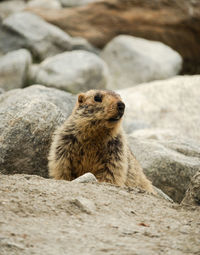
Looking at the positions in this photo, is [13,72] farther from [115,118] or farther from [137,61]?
[115,118]

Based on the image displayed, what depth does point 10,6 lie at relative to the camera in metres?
20.0

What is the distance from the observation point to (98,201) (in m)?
4.45

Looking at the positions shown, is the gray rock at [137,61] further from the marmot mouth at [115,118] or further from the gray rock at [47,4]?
the marmot mouth at [115,118]

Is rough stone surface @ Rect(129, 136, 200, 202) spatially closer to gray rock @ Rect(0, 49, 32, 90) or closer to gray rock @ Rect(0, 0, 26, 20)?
gray rock @ Rect(0, 49, 32, 90)

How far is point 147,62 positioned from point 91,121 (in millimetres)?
9467

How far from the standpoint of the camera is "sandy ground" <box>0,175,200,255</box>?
3395mm

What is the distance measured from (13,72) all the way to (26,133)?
7.88 metres

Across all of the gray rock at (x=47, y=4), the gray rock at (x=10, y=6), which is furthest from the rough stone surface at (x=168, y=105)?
the gray rock at (x=10, y=6)

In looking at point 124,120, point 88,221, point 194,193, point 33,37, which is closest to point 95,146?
point 194,193

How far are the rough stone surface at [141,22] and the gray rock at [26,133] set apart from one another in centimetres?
1053

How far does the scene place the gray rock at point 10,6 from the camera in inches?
763

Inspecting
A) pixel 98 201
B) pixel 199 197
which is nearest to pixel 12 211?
pixel 98 201

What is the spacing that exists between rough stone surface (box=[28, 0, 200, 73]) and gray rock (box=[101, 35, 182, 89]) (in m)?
0.67

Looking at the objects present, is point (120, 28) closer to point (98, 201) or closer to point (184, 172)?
point (184, 172)
